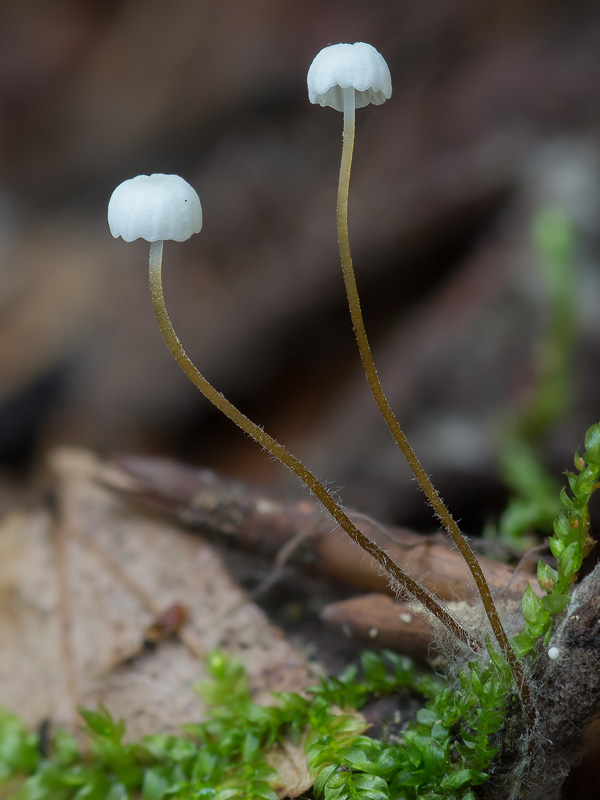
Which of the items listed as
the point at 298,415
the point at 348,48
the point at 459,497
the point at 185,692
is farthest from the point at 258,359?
the point at 348,48

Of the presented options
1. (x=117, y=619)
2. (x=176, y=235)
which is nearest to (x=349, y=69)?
(x=176, y=235)

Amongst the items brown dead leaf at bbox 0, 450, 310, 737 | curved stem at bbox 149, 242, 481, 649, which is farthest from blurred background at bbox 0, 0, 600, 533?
curved stem at bbox 149, 242, 481, 649

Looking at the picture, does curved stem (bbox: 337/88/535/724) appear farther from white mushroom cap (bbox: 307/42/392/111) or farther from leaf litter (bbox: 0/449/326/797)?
leaf litter (bbox: 0/449/326/797)

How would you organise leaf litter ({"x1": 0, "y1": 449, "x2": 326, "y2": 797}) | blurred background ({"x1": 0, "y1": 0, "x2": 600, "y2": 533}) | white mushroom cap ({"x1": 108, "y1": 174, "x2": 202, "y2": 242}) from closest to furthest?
white mushroom cap ({"x1": 108, "y1": 174, "x2": 202, "y2": 242}) < leaf litter ({"x1": 0, "y1": 449, "x2": 326, "y2": 797}) < blurred background ({"x1": 0, "y1": 0, "x2": 600, "y2": 533})

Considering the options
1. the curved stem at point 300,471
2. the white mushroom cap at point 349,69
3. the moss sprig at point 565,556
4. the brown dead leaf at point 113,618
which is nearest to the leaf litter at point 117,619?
the brown dead leaf at point 113,618

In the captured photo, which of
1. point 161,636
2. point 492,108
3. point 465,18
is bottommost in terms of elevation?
point 161,636

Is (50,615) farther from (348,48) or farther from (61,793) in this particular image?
(348,48)

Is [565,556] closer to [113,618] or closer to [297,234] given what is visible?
[113,618]
